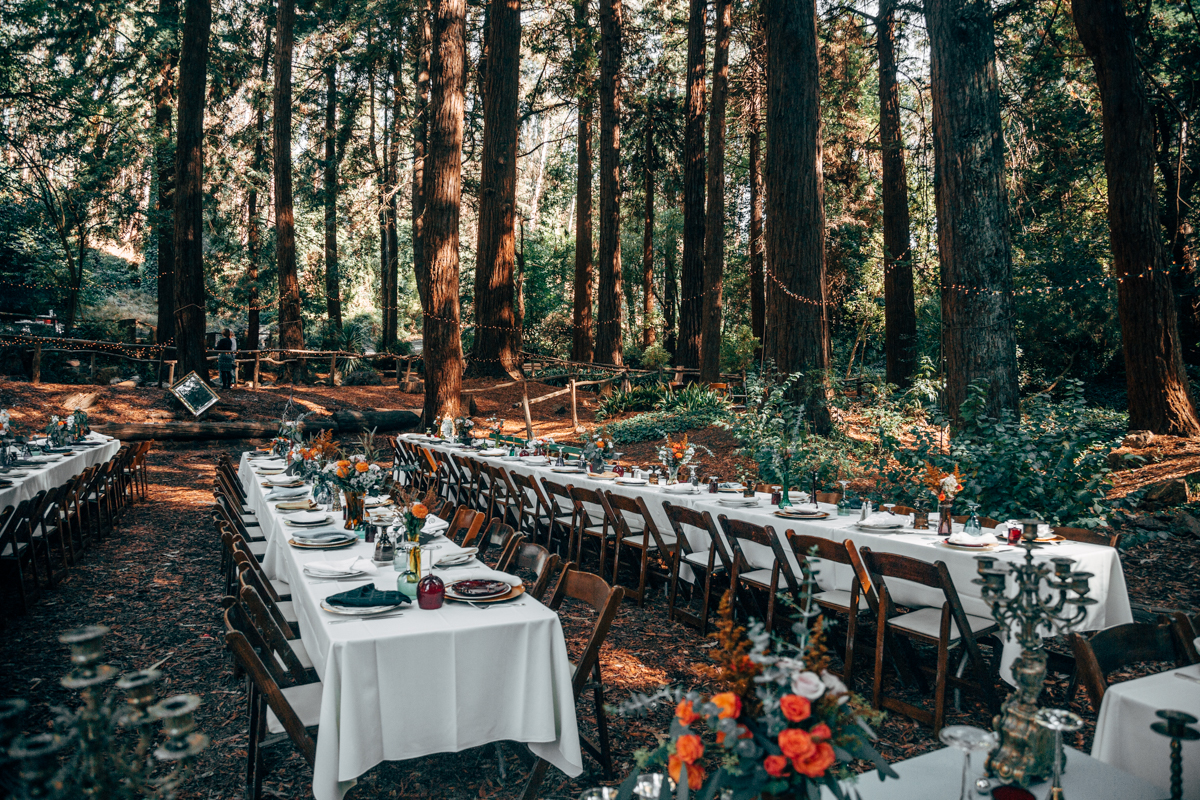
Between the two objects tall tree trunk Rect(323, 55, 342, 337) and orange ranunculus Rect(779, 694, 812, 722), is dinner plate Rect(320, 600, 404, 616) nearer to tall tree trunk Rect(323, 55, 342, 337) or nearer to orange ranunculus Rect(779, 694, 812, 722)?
orange ranunculus Rect(779, 694, 812, 722)

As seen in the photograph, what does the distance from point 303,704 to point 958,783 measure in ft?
8.16

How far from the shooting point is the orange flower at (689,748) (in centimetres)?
142

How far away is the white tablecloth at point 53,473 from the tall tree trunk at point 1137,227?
38.8ft

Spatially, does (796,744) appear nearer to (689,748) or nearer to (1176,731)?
(689,748)

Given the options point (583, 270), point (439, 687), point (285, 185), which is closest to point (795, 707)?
point (439, 687)

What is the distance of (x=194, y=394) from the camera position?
14.9m

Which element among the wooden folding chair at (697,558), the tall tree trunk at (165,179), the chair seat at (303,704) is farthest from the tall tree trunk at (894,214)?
the tall tree trunk at (165,179)

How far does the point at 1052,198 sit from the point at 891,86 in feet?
12.6

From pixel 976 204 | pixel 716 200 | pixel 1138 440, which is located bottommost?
pixel 1138 440

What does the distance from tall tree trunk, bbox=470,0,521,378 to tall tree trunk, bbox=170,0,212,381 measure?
5.70 meters

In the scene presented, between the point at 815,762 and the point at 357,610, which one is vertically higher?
the point at 815,762

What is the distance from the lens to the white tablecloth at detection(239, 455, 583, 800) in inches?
109

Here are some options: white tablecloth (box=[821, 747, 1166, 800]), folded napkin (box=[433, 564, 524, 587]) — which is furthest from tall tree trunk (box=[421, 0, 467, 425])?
white tablecloth (box=[821, 747, 1166, 800])

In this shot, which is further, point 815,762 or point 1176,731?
point 1176,731
